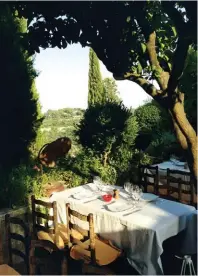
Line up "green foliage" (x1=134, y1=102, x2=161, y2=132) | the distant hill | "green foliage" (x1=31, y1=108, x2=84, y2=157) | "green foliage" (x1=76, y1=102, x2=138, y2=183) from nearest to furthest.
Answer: "green foliage" (x1=76, y1=102, x2=138, y2=183), "green foliage" (x1=31, y1=108, x2=84, y2=157), the distant hill, "green foliage" (x1=134, y1=102, x2=161, y2=132)

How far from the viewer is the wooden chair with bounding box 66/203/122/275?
328cm

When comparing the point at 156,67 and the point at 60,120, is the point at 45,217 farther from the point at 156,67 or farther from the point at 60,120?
the point at 60,120

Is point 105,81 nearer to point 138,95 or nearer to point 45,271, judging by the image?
point 138,95

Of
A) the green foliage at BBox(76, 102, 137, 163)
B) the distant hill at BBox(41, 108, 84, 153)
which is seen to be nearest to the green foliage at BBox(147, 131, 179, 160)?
the green foliage at BBox(76, 102, 137, 163)

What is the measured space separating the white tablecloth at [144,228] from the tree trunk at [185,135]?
75 centimetres

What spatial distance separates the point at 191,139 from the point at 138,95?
9884 millimetres

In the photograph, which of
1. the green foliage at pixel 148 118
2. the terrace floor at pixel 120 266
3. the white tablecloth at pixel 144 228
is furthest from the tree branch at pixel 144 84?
the green foliage at pixel 148 118

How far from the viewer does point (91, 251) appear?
3334 mm

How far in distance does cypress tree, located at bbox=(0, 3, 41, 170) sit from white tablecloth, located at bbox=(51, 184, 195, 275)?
11.3 ft

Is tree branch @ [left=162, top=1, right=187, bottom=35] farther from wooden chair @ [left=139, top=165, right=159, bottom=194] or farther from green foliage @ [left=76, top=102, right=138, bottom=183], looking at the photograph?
green foliage @ [left=76, top=102, right=138, bottom=183]

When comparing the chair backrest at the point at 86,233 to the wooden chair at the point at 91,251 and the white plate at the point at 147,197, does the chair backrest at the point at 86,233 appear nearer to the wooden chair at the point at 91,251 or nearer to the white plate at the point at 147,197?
the wooden chair at the point at 91,251


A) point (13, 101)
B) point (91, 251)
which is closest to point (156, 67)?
point (91, 251)

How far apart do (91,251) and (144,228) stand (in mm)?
623

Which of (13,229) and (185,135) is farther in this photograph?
(13,229)
